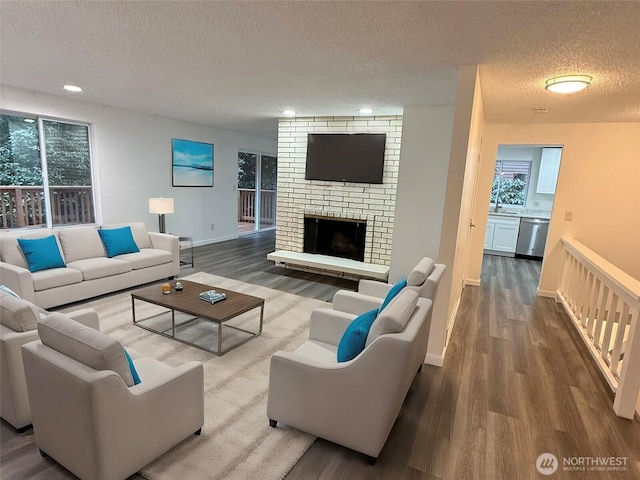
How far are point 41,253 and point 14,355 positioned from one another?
2.38 m

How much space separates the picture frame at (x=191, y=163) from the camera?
20.8ft

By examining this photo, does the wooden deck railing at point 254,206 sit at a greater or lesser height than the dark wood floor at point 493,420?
greater

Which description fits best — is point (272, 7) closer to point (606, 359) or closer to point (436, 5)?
point (436, 5)

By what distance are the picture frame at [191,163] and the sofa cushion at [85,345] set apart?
16.9 ft

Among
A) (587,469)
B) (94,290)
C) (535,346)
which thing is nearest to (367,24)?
(587,469)

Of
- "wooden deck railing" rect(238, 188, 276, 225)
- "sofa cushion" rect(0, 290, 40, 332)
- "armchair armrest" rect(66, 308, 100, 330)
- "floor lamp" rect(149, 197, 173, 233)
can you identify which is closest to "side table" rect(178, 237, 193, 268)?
"floor lamp" rect(149, 197, 173, 233)

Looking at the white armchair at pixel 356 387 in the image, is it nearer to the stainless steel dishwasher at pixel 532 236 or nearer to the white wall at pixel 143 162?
the white wall at pixel 143 162

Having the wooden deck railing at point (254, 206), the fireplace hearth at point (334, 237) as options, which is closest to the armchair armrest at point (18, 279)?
the fireplace hearth at point (334, 237)

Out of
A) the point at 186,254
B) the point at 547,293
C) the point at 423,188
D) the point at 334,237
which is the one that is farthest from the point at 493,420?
the point at 186,254

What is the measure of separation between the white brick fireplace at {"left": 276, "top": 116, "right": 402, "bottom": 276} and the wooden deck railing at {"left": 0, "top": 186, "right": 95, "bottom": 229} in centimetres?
293

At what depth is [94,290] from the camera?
396 cm

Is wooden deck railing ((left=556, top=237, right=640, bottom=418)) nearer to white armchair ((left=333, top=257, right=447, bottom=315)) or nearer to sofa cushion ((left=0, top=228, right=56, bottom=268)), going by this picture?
white armchair ((left=333, top=257, right=447, bottom=315))

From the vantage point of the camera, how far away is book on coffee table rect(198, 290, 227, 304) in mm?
3162

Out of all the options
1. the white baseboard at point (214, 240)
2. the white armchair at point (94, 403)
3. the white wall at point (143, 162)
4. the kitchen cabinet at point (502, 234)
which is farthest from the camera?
the kitchen cabinet at point (502, 234)
